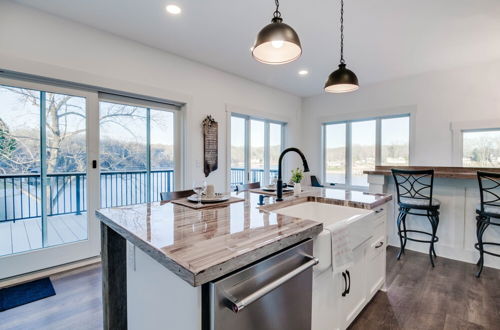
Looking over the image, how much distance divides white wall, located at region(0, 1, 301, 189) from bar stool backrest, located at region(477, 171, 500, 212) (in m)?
3.28

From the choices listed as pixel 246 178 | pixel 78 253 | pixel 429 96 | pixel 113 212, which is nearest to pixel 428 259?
pixel 429 96

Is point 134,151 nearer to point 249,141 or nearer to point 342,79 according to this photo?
A: point 249,141

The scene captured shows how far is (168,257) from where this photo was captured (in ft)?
2.72

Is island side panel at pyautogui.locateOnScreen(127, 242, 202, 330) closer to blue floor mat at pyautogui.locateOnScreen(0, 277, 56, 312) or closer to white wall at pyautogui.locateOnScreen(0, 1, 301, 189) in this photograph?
blue floor mat at pyautogui.locateOnScreen(0, 277, 56, 312)

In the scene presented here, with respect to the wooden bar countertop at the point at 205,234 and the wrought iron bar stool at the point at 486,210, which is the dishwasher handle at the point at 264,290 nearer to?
the wooden bar countertop at the point at 205,234

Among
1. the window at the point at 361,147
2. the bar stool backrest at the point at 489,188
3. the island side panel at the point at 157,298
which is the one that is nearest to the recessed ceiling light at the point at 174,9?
the island side panel at the point at 157,298

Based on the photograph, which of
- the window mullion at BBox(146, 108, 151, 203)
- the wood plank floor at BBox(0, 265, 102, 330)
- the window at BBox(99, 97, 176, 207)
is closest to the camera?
the wood plank floor at BBox(0, 265, 102, 330)

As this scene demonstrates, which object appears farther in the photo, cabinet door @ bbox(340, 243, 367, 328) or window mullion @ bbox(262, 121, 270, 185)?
window mullion @ bbox(262, 121, 270, 185)

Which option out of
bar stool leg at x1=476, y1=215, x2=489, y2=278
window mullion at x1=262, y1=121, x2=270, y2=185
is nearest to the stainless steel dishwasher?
bar stool leg at x1=476, y1=215, x2=489, y2=278

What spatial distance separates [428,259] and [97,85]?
458 cm

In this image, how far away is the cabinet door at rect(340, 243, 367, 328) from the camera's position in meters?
1.65

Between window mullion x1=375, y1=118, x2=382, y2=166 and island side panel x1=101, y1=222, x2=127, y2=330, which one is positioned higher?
window mullion x1=375, y1=118, x2=382, y2=166

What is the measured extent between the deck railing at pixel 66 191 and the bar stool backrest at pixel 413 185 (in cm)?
321

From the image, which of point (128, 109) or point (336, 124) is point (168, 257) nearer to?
point (128, 109)
